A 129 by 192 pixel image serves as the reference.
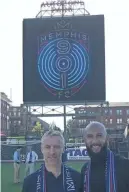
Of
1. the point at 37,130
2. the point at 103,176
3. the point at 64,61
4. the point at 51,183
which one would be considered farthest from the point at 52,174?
the point at 37,130

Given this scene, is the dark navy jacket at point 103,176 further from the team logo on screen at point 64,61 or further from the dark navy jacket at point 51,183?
the team logo on screen at point 64,61

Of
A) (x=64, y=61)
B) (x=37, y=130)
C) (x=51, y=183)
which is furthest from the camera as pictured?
(x=37, y=130)

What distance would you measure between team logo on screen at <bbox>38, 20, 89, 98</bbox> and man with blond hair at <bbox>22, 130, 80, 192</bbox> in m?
15.6

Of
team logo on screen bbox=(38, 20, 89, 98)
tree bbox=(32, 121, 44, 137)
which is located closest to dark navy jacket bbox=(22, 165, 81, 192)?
team logo on screen bbox=(38, 20, 89, 98)

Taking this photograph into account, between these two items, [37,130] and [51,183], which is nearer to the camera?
[51,183]

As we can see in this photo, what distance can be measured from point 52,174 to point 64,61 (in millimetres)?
16159

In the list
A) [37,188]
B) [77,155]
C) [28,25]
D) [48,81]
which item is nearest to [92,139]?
[37,188]

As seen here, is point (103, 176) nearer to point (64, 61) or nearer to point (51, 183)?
point (51, 183)

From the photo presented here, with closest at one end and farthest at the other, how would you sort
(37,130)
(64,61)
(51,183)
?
(51,183) < (64,61) < (37,130)

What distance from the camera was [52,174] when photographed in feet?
11.8

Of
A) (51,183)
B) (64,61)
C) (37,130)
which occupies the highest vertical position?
(64,61)

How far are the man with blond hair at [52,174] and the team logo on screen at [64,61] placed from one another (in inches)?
615

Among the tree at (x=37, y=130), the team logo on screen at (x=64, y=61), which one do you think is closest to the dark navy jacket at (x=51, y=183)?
the team logo on screen at (x=64, y=61)

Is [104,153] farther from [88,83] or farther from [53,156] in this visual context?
[88,83]
